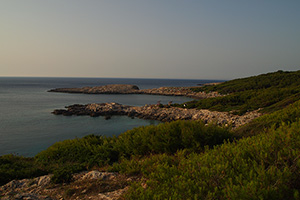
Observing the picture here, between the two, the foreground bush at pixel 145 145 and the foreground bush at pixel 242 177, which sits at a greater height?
the foreground bush at pixel 242 177

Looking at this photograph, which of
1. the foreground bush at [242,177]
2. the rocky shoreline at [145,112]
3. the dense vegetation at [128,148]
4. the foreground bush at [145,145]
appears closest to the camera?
the foreground bush at [242,177]

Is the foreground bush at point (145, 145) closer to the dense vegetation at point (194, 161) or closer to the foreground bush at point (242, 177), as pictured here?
the dense vegetation at point (194, 161)

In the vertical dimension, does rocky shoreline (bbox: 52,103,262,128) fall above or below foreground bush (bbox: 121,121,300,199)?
below

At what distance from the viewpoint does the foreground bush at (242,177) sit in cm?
323

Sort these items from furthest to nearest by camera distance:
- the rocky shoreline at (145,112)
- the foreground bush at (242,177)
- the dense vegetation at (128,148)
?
the rocky shoreline at (145,112) < the dense vegetation at (128,148) < the foreground bush at (242,177)

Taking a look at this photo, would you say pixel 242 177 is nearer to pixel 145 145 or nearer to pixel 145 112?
pixel 145 145

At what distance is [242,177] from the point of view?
12.3ft

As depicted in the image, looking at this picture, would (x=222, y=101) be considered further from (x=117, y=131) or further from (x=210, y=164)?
(x=210, y=164)

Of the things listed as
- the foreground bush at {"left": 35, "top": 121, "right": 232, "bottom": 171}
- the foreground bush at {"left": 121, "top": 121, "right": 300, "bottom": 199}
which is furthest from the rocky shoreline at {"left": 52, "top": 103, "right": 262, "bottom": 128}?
the foreground bush at {"left": 121, "top": 121, "right": 300, "bottom": 199}

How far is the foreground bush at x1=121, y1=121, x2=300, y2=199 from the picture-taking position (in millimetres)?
3234

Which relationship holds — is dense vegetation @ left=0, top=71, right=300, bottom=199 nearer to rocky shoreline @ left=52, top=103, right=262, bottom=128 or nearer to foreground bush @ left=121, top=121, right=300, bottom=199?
foreground bush @ left=121, top=121, right=300, bottom=199

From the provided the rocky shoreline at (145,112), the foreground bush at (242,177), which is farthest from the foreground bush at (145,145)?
the rocky shoreline at (145,112)

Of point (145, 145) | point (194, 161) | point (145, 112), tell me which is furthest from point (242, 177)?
point (145, 112)

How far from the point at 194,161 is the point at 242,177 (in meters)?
1.26
